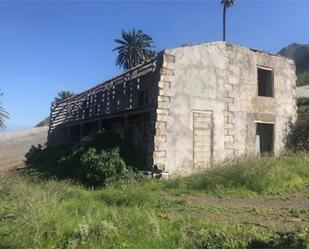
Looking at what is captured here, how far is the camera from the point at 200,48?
61.4 feet

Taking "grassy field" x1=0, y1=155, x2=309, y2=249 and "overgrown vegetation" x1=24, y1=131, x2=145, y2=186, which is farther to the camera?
"overgrown vegetation" x1=24, y1=131, x2=145, y2=186

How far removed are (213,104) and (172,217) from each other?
9938 mm

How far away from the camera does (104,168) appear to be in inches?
660

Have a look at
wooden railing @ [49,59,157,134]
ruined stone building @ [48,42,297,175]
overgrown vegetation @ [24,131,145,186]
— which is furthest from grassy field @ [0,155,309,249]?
wooden railing @ [49,59,157,134]

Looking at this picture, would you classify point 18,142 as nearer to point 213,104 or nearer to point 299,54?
point 213,104

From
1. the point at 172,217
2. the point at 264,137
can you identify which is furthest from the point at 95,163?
the point at 264,137

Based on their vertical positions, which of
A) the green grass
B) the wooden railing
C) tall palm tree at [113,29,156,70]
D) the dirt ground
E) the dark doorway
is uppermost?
tall palm tree at [113,29,156,70]

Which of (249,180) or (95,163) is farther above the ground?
(95,163)

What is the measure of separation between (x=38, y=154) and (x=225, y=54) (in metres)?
12.9

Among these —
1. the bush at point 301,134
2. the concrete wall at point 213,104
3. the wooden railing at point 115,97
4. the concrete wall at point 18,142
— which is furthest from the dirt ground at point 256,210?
the concrete wall at point 18,142

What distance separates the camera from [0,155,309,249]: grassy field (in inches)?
292

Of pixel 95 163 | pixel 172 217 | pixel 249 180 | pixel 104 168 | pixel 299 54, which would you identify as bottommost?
pixel 172 217

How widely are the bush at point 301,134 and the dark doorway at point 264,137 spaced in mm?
1276

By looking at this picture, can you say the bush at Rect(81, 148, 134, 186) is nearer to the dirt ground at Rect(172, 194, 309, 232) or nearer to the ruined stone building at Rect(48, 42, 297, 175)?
the ruined stone building at Rect(48, 42, 297, 175)
